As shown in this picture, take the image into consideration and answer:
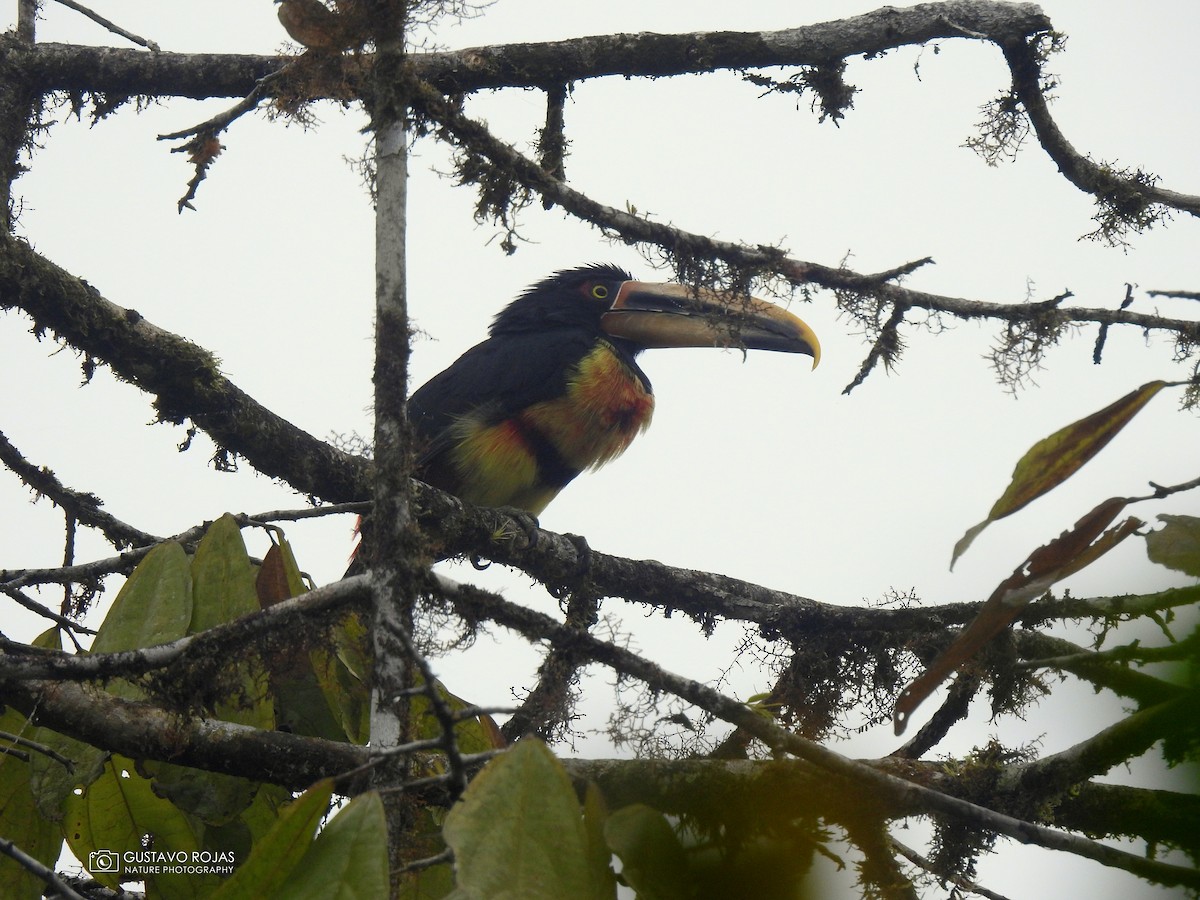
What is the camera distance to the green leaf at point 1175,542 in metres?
1.37

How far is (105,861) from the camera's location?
2242mm

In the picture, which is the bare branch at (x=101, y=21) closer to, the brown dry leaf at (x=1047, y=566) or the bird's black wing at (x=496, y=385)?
the bird's black wing at (x=496, y=385)

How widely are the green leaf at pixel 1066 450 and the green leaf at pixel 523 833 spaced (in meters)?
0.75

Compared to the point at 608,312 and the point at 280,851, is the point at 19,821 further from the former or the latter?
the point at 608,312

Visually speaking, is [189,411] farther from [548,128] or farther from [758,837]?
[758,837]

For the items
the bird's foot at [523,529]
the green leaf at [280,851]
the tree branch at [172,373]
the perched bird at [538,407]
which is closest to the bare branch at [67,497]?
the tree branch at [172,373]

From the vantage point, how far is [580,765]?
7.03ft

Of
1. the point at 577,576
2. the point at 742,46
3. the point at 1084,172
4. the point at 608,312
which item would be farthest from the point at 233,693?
the point at 608,312

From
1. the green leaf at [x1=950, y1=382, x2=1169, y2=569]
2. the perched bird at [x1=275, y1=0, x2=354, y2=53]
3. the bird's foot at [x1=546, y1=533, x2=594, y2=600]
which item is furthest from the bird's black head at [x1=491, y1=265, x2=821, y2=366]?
the green leaf at [x1=950, y1=382, x2=1169, y2=569]

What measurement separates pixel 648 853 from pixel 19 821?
1437mm

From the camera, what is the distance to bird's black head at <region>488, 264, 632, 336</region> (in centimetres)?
569

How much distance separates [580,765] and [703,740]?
24 cm

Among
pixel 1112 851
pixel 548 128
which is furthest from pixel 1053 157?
pixel 1112 851

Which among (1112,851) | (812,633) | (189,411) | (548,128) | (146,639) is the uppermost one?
(548,128)
